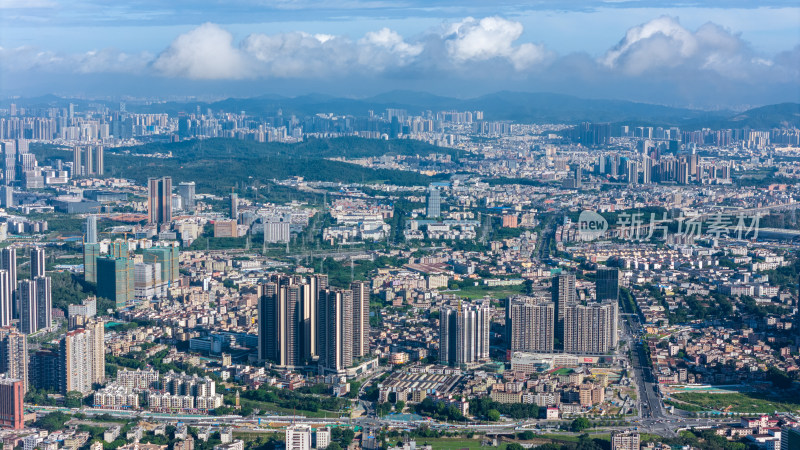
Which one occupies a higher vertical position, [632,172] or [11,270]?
[632,172]

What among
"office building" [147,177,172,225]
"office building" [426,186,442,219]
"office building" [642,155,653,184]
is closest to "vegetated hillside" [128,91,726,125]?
"office building" [642,155,653,184]

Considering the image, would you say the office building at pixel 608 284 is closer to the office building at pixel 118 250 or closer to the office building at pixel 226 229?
the office building at pixel 118 250

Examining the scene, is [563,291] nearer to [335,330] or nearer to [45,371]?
[335,330]

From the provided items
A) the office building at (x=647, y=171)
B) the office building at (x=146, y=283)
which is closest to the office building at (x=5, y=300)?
the office building at (x=146, y=283)

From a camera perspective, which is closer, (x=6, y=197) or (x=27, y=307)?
(x=27, y=307)

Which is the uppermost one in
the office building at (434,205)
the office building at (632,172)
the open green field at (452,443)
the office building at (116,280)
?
the office building at (632,172)

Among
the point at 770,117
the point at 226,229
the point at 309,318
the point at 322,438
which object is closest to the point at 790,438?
the point at 322,438
